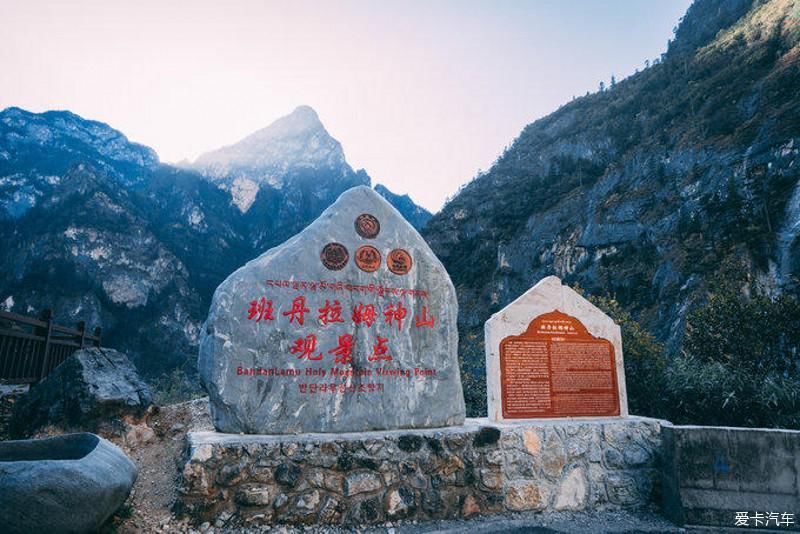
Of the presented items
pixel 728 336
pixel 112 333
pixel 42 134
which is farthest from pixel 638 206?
pixel 42 134

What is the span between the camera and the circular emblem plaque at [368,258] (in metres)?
5.07

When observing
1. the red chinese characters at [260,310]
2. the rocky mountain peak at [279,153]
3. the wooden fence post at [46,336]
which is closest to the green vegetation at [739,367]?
the red chinese characters at [260,310]

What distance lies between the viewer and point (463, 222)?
4947cm

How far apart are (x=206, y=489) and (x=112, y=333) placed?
4629 cm

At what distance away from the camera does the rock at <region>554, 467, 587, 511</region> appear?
4.87 metres

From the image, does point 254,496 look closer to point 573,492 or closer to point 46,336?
point 573,492

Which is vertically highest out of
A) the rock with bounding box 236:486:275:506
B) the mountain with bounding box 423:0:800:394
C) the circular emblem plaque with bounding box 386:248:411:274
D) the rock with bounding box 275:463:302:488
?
the mountain with bounding box 423:0:800:394

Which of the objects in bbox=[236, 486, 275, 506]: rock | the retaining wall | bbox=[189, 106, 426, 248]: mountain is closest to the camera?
bbox=[236, 486, 275, 506]: rock

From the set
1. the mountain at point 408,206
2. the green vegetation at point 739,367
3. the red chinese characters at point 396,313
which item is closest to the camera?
the red chinese characters at point 396,313

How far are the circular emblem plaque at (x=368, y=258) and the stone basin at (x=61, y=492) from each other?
284cm

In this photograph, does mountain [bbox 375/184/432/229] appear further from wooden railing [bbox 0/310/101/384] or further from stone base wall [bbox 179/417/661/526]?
stone base wall [bbox 179/417/661/526]

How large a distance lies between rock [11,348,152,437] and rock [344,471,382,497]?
4039 mm

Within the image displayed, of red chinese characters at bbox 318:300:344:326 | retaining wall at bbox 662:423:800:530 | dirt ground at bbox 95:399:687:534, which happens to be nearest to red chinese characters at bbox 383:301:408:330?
red chinese characters at bbox 318:300:344:326

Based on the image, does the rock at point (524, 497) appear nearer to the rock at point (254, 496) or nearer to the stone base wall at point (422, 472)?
the stone base wall at point (422, 472)
